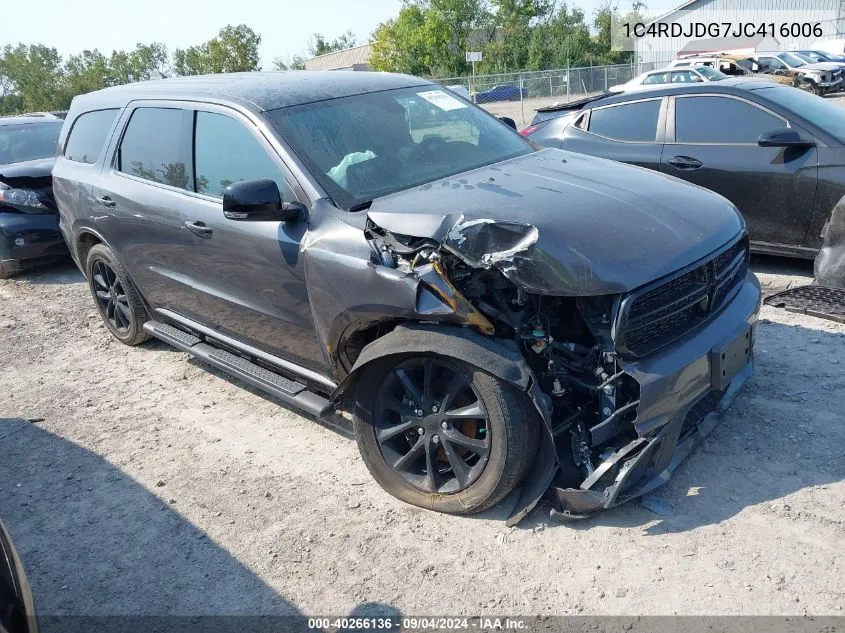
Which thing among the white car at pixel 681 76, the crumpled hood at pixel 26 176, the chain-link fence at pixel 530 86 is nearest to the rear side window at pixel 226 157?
the crumpled hood at pixel 26 176

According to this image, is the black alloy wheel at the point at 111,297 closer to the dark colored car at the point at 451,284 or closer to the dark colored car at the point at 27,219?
the dark colored car at the point at 451,284

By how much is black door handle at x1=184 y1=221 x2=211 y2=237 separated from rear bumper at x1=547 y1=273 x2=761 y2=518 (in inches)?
93.7

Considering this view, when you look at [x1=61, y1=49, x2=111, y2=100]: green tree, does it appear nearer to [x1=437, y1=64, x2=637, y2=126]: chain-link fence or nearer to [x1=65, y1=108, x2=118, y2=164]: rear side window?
[x1=437, y1=64, x2=637, y2=126]: chain-link fence

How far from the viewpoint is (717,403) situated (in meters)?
3.59

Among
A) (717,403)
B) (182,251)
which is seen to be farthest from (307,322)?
(717,403)

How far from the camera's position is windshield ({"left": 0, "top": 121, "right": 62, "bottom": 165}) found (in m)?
9.17

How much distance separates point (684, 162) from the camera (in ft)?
20.4

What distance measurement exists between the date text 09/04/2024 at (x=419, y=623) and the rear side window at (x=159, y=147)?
8.82 ft

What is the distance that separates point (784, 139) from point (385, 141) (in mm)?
3552

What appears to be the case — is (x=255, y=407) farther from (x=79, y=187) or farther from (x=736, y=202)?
(x=736, y=202)

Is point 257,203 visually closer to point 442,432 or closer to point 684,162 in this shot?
point 442,432

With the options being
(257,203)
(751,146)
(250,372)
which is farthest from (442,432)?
(751,146)

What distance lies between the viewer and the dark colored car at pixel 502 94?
97.6 feet

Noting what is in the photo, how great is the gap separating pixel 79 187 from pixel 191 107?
1.65m
